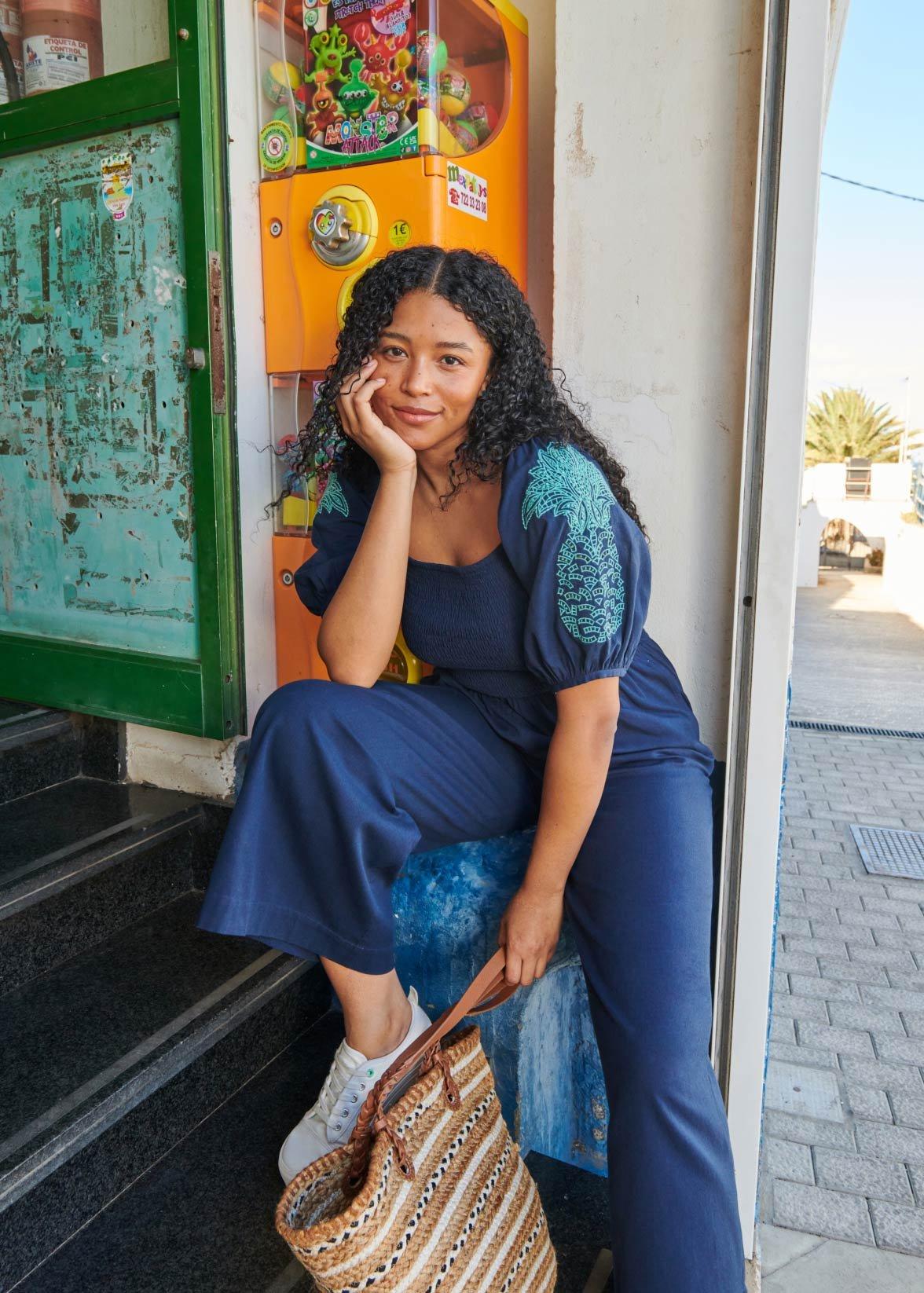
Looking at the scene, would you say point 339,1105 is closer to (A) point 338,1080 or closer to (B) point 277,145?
(A) point 338,1080

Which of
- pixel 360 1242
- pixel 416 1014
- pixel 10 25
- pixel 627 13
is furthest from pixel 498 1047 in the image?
pixel 10 25

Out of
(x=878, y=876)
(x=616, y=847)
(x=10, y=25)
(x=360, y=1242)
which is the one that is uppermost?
(x=10, y=25)

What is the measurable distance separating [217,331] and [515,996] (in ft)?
5.18

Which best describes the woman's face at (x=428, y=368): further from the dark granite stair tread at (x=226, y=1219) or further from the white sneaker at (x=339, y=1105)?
the dark granite stair tread at (x=226, y=1219)

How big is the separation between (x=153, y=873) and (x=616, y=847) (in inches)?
50.7

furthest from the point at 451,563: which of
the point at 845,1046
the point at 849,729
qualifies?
the point at 849,729

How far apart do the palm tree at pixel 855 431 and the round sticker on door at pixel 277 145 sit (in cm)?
2628

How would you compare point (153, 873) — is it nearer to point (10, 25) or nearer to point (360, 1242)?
point (360, 1242)

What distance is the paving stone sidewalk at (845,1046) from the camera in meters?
2.16

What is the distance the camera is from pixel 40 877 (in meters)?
2.05

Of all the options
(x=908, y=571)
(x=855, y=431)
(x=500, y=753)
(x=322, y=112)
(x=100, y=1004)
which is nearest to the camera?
(x=500, y=753)

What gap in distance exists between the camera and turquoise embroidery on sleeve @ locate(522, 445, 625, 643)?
1449mm

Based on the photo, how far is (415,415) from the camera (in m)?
1.59

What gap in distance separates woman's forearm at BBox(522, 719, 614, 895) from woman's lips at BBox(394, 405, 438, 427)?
541 mm
